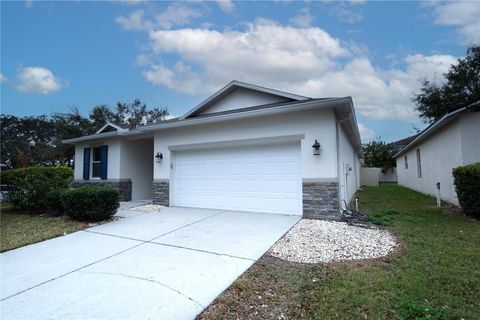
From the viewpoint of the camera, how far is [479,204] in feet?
24.1

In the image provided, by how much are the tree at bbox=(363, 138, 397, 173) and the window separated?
30.4m

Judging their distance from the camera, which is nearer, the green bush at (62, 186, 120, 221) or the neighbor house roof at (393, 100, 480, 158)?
the green bush at (62, 186, 120, 221)

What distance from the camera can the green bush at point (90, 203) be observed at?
7289 millimetres

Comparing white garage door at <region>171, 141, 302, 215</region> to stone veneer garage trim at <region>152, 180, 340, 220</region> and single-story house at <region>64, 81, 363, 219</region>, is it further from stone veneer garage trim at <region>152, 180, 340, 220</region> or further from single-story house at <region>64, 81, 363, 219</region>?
stone veneer garage trim at <region>152, 180, 340, 220</region>

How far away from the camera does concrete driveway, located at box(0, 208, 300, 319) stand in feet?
9.61

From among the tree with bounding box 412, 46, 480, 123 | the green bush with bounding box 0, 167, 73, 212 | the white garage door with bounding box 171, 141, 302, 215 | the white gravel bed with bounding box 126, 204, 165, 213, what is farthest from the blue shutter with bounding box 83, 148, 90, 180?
the tree with bounding box 412, 46, 480, 123

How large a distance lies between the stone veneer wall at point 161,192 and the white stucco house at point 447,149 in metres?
10.4

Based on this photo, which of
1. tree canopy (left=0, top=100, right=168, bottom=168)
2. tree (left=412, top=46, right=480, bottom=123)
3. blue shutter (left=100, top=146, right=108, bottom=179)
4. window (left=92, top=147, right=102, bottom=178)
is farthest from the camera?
tree canopy (left=0, top=100, right=168, bottom=168)

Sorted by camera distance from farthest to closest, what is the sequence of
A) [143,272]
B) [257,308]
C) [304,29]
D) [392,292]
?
[304,29] < [143,272] < [392,292] < [257,308]

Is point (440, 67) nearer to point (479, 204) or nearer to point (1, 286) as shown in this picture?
point (479, 204)

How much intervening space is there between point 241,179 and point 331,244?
13.4 ft

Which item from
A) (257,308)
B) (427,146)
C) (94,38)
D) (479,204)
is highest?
(94,38)

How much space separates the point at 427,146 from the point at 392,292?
44.7ft

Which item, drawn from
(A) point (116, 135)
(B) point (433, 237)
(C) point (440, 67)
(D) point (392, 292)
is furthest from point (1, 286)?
(C) point (440, 67)
